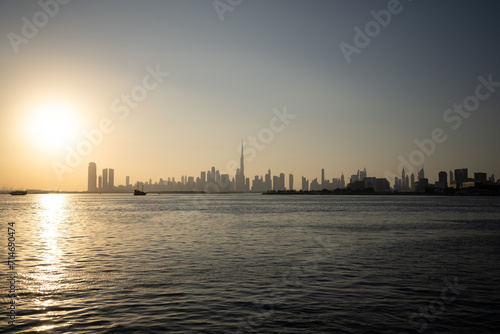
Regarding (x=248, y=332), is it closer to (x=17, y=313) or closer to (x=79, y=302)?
(x=79, y=302)

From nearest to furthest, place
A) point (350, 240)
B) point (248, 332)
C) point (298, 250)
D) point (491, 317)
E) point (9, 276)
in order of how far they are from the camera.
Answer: point (248, 332), point (491, 317), point (9, 276), point (298, 250), point (350, 240)

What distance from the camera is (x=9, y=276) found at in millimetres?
23469

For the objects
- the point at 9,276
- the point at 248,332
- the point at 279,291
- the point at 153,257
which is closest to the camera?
the point at 248,332

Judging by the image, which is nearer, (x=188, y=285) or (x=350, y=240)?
(x=188, y=285)

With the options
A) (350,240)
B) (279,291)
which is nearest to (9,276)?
(279,291)

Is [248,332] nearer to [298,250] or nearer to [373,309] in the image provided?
[373,309]

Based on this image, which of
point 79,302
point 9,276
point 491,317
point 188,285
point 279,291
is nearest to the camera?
point 491,317

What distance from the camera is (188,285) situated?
20891 mm

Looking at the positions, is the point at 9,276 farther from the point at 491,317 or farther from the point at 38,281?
the point at 491,317

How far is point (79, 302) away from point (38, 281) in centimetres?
650

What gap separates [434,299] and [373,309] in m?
4.13

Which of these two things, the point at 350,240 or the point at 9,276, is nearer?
the point at 9,276

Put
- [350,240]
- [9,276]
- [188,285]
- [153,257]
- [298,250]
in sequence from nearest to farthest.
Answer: [188,285], [9,276], [153,257], [298,250], [350,240]

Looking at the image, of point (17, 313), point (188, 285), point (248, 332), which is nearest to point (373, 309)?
point (248, 332)
